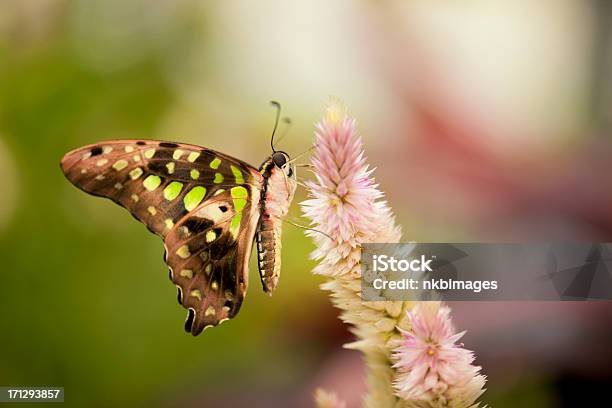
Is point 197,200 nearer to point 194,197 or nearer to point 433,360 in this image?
point 194,197

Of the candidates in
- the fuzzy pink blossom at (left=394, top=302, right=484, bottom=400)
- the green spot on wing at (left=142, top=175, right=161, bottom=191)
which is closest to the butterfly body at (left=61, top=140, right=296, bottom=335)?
the green spot on wing at (left=142, top=175, right=161, bottom=191)

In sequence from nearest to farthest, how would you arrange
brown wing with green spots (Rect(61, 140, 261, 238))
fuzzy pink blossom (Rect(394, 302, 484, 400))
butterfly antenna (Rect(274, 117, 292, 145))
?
fuzzy pink blossom (Rect(394, 302, 484, 400)) → brown wing with green spots (Rect(61, 140, 261, 238)) → butterfly antenna (Rect(274, 117, 292, 145))

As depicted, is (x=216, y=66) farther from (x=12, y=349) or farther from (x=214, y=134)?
(x=12, y=349)

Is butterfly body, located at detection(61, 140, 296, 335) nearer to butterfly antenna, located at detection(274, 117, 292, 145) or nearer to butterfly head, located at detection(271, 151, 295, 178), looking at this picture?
butterfly head, located at detection(271, 151, 295, 178)

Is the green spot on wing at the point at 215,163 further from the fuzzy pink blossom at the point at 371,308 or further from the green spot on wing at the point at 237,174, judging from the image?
the fuzzy pink blossom at the point at 371,308

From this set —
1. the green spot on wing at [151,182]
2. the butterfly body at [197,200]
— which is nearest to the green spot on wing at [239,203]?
the butterfly body at [197,200]

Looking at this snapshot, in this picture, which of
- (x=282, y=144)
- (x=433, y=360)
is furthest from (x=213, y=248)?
(x=433, y=360)
